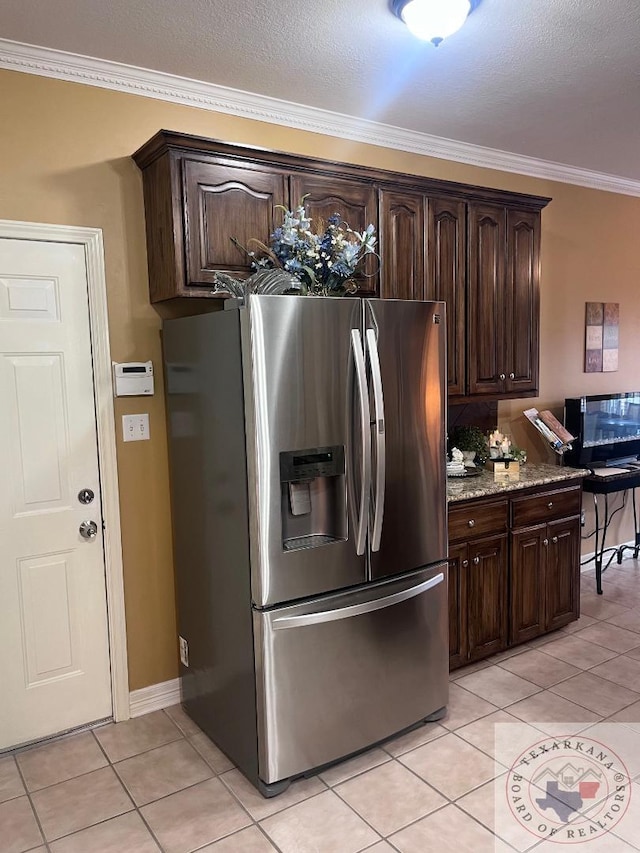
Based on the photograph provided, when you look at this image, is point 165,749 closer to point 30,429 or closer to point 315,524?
point 315,524

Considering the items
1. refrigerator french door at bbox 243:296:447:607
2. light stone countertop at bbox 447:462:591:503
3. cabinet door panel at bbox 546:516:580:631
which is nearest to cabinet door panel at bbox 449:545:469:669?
light stone countertop at bbox 447:462:591:503

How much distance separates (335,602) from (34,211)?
1921mm

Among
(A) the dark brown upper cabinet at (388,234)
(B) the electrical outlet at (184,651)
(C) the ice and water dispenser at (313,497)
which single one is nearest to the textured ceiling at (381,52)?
(A) the dark brown upper cabinet at (388,234)

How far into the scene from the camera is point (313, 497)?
7.77 ft

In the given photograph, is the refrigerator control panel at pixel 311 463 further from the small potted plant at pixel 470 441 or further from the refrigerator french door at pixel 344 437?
the small potted plant at pixel 470 441

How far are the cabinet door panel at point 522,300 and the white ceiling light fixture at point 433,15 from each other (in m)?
1.45

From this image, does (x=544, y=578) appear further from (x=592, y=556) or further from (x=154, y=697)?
(x=154, y=697)

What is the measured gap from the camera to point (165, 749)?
8.62ft

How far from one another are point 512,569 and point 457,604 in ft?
1.32

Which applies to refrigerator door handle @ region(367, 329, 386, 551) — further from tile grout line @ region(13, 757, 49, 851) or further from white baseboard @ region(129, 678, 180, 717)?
tile grout line @ region(13, 757, 49, 851)

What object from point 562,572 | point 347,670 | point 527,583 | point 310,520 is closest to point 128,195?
point 310,520

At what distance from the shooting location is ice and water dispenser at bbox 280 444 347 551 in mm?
2283

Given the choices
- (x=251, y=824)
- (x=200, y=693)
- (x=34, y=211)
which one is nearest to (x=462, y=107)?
(x=34, y=211)

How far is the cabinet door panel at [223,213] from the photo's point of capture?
2.53 meters
